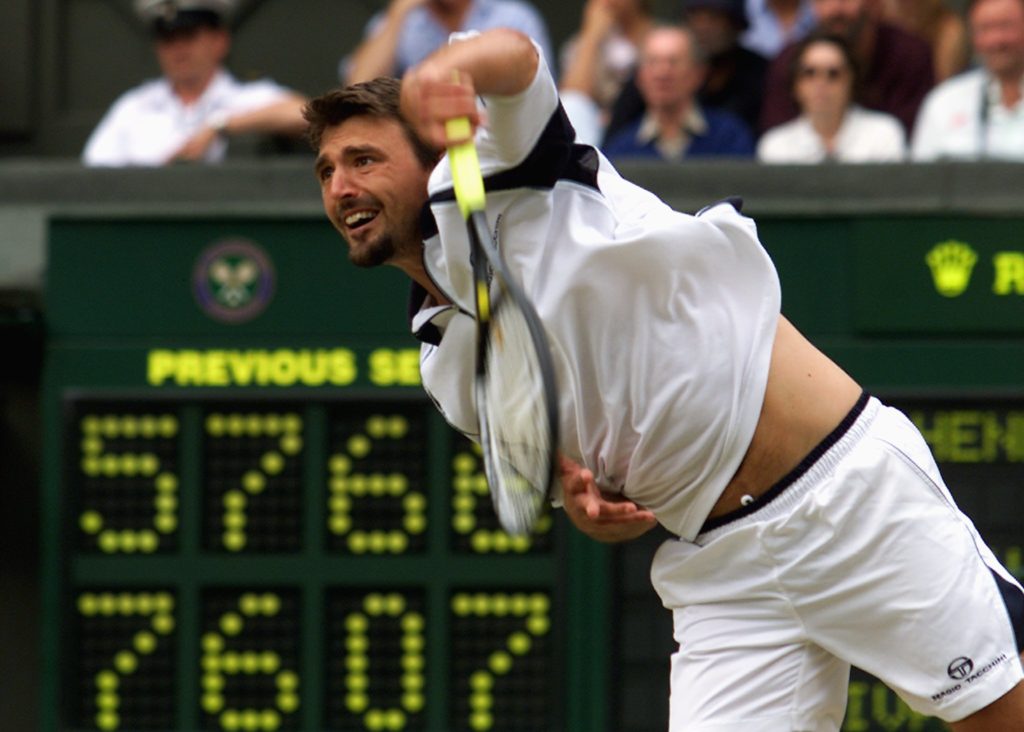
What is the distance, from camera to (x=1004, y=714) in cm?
371

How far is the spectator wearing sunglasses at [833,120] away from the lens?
694 centimetres

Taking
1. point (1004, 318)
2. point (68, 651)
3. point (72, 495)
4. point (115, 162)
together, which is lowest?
point (68, 651)

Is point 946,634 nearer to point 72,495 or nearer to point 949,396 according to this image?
point 949,396

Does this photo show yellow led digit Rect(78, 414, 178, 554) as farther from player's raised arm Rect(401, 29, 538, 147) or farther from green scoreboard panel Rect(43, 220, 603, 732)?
player's raised arm Rect(401, 29, 538, 147)

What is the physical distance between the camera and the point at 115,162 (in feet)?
23.9

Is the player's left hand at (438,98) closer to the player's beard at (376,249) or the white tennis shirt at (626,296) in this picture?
the white tennis shirt at (626,296)

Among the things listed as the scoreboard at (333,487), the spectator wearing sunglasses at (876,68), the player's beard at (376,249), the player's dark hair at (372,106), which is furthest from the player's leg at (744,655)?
the spectator wearing sunglasses at (876,68)

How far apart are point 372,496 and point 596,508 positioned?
2797mm

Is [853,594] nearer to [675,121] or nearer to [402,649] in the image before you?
[402,649]

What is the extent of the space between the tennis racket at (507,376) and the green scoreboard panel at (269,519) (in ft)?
9.23

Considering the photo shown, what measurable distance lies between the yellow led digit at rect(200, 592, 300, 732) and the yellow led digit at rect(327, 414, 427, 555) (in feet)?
1.04

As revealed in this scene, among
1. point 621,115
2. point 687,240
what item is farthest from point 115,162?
point 687,240

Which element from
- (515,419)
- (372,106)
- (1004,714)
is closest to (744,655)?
(1004,714)

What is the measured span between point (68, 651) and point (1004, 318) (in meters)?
3.07
